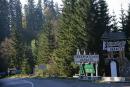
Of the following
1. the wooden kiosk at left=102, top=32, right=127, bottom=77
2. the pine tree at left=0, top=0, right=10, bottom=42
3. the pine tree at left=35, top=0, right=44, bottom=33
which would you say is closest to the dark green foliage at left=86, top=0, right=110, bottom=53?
the wooden kiosk at left=102, top=32, right=127, bottom=77

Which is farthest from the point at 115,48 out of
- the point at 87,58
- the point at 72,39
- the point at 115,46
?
the point at 72,39

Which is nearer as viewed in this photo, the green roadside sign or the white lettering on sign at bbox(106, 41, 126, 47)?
the white lettering on sign at bbox(106, 41, 126, 47)

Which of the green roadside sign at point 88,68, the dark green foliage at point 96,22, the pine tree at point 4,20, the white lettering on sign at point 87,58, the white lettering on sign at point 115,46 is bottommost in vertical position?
the green roadside sign at point 88,68

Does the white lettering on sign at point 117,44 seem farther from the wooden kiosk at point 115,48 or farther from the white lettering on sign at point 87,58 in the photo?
the white lettering on sign at point 87,58

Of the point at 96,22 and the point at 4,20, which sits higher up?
the point at 4,20

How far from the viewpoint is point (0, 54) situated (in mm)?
96688

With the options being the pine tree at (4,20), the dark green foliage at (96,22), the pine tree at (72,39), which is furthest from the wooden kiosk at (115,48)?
the pine tree at (4,20)

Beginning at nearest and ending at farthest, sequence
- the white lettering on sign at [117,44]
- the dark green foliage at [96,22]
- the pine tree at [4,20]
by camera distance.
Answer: the white lettering on sign at [117,44]
the dark green foliage at [96,22]
the pine tree at [4,20]

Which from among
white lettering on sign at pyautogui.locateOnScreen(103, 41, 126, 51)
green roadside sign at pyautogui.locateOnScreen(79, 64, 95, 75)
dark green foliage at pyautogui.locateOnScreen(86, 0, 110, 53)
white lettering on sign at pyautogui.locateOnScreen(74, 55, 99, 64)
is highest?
dark green foliage at pyautogui.locateOnScreen(86, 0, 110, 53)

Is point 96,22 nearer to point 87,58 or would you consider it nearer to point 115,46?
point 87,58

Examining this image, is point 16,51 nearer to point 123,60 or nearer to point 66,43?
point 66,43

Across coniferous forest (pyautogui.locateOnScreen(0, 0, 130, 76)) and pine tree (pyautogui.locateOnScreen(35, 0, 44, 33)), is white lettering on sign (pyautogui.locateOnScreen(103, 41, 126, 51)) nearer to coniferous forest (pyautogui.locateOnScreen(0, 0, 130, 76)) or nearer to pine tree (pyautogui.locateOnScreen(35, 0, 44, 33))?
coniferous forest (pyautogui.locateOnScreen(0, 0, 130, 76))

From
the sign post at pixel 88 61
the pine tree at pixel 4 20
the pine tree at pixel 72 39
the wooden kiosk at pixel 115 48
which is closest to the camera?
the wooden kiosk at pixel 115 48

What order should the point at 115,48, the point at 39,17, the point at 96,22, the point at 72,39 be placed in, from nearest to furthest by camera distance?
the point at 115,48 → the point at 96,22 → the point at 72,39 → the point at 39,17
